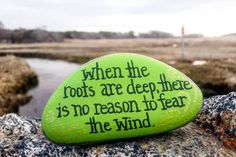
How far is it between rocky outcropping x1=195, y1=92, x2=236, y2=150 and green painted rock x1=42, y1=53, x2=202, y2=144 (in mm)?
598

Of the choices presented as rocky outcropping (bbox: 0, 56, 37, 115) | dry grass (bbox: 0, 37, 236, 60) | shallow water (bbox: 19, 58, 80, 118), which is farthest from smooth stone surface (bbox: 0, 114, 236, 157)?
dry grass (bbox: 0, 37, 236, 60)

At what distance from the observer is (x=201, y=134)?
22.8 feet

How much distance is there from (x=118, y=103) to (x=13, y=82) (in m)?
17.8

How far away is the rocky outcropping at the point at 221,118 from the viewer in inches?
268

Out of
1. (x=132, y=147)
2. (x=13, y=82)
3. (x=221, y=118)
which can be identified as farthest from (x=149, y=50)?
(x=132, y=147)

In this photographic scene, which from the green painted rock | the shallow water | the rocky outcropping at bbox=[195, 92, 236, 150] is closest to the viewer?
the green painted rock

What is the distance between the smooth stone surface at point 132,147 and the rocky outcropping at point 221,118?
4.6 inches

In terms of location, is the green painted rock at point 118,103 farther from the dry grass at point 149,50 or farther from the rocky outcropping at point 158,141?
the dry grass at point 149,50

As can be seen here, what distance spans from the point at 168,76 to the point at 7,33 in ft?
336

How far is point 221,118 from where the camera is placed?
22.8ft

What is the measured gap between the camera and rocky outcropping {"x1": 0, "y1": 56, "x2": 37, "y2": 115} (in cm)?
1929

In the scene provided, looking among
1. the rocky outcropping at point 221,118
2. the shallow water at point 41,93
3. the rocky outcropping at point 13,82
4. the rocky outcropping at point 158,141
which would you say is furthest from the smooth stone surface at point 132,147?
the shallow water at point 41,93

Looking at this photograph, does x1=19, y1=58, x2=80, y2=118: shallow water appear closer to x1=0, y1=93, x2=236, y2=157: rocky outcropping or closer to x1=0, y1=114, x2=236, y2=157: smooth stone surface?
x1=0, y1=93, x2=236, y2=157: rocky outcropping

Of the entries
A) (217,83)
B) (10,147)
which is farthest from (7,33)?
(10,147)
